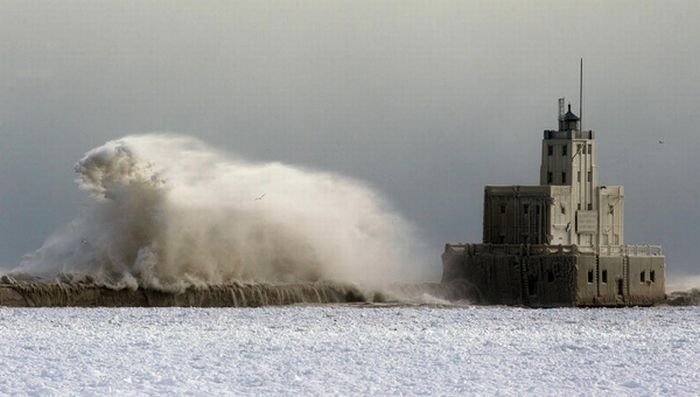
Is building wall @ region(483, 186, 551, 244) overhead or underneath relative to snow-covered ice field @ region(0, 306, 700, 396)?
overhead

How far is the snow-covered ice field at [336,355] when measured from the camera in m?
33.6

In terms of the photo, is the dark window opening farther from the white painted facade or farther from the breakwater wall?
the breakwater wall

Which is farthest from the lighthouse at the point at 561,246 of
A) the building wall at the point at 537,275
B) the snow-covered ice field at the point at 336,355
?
the snow-covered ice field at the point at 336,355

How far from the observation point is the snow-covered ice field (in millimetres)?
33562

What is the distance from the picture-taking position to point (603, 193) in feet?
235

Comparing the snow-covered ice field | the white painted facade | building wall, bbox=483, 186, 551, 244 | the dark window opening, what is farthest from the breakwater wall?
the snow-covered ice field

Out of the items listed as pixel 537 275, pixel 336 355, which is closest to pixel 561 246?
pixel 537 275

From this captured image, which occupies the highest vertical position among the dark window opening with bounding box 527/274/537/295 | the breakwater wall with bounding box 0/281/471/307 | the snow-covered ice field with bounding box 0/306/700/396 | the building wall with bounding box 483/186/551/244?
the building wall with bounding box 483/186/551/244

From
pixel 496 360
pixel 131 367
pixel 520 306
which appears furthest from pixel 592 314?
pixel 131 367

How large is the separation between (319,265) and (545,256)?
8.30 meters

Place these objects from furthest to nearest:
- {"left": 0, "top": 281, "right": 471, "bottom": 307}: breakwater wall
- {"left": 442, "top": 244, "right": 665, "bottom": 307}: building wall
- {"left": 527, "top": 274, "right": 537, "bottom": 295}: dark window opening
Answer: {"left": 527, "top": 274, "right": 537, "bottom": 295}: dark window opening < {"left": 442, "top": 244, "right": 665, "bottom": 307}: building wall < {"left": 0, "top": 281, "right": 471, "bottom": 307}: breakwater wall

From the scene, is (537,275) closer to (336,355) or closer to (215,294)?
(215,294)

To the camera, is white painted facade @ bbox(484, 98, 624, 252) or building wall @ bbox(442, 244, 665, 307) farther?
white painted facade @ bbox(484, 98, 624, 252)

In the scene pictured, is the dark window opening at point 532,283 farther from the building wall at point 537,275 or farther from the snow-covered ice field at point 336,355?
the snow-covered ice field at point 336,355
